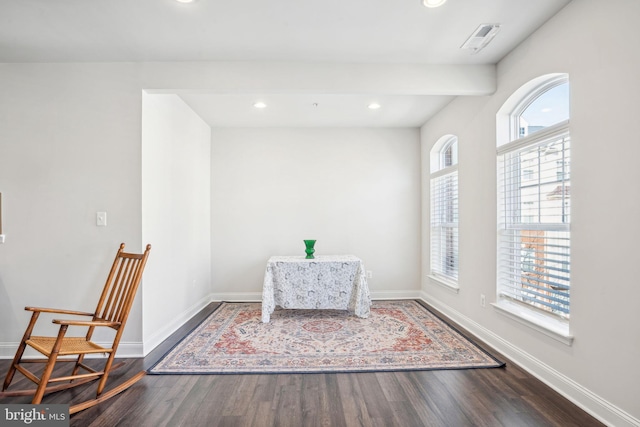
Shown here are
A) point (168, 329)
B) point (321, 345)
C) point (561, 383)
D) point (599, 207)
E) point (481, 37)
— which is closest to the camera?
point (599, 207)

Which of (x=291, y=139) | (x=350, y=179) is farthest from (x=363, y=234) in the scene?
(x=291, y=139)

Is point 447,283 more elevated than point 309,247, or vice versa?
point 309,247

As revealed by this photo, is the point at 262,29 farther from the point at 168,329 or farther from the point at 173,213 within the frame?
the point at 168,329

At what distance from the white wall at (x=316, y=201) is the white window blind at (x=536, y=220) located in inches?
84.0

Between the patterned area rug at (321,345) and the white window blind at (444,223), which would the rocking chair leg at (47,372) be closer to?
the patterned area rug at (321,345)

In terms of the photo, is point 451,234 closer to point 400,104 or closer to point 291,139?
point 400,104

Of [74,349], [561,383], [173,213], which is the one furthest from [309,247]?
[561,383]

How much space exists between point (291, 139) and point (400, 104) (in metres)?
1.75

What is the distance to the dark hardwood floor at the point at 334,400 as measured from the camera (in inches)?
78.7

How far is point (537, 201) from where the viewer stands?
2.66m

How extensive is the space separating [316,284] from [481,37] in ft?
9.75

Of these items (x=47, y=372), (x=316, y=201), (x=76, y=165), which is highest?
(x=76, y=165)

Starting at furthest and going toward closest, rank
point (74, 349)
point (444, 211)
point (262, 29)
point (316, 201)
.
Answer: point (316, 201) < point (444, 211) < point (262, 29) < point (74, 349)

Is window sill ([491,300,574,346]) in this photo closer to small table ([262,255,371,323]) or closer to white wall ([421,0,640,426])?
white wall ([421,0,640,426])
